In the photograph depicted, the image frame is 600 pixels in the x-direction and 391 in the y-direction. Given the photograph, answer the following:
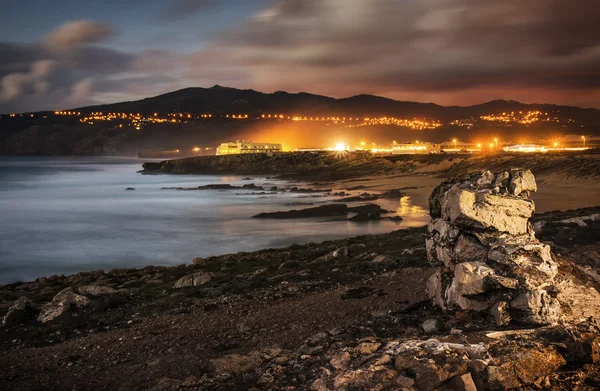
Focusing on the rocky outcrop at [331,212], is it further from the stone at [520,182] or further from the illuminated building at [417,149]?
the illuminated building at [417,149]

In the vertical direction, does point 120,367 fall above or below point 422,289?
below

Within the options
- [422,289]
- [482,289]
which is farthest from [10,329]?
[482,289]

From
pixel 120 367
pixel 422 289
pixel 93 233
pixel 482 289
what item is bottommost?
pixel 93 233

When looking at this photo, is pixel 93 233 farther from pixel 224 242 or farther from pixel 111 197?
pixel 111 197

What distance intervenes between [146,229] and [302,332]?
2667 centimetres

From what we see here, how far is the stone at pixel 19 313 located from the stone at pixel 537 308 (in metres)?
9.96

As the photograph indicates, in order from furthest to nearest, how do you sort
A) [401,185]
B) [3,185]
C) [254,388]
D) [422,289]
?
[3,185] → [401,185] → [422,289] → [254,388]

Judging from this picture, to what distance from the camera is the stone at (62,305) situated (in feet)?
34.5

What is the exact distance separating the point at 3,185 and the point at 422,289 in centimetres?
7751

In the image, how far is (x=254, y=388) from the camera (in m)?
5.41

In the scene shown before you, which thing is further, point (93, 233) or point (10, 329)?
point (93, 233)

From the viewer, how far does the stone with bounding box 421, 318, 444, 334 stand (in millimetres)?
6375

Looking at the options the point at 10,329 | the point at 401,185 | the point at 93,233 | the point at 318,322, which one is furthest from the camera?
the point at 401,185

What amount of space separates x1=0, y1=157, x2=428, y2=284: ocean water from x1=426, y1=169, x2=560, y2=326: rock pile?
16703mm
